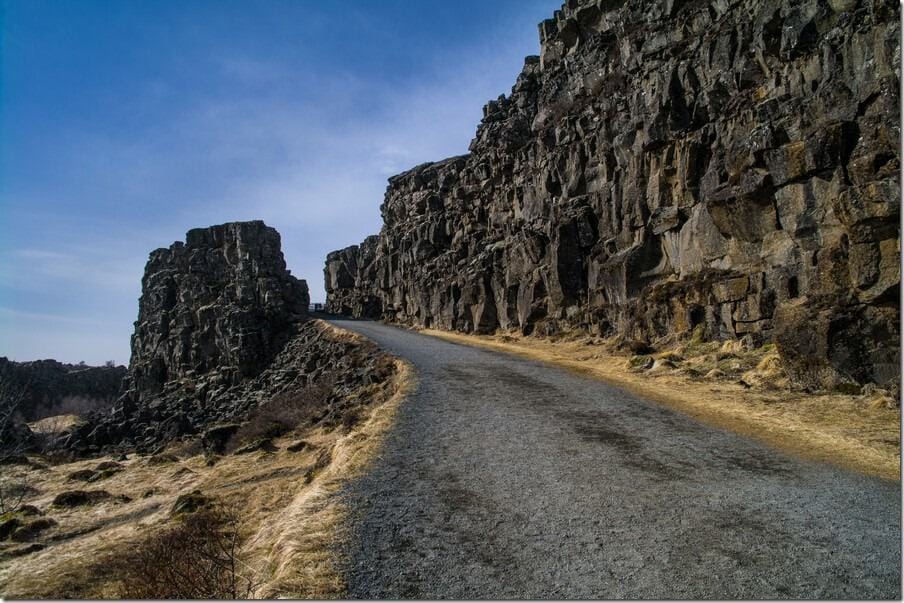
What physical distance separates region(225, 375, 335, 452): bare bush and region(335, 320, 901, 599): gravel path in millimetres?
9610

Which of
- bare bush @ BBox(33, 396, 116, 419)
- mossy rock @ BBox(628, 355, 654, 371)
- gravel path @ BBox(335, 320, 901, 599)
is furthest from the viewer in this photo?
bare bush @ BBox(33, 396, 116, 419)

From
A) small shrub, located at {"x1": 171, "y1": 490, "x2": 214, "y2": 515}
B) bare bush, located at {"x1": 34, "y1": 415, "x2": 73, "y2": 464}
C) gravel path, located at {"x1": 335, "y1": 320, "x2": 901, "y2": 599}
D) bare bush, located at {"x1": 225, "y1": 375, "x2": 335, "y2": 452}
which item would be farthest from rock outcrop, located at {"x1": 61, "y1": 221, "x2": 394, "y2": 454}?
gravel path, located at {"x1": 335, "y1": 320, "x2": 901, "y2": 599}

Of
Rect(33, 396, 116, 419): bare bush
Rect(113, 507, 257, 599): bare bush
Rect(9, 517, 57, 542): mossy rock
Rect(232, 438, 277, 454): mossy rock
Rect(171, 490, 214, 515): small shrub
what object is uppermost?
Rect(113, 507, 257, 599): bare bush

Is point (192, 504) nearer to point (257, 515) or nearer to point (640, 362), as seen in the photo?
point (257, 515)

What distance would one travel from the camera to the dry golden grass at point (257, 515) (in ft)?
21.9

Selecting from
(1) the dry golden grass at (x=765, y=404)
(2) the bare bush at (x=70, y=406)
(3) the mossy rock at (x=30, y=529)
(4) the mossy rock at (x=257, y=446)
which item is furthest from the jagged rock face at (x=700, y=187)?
(2) the bare bush at (x=70, y=406)

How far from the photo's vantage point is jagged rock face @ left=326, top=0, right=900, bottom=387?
1555 cm

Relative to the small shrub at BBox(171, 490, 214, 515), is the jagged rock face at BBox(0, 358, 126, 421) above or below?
below

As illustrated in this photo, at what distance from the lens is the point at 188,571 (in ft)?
21.6

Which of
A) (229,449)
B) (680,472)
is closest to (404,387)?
(229,449)

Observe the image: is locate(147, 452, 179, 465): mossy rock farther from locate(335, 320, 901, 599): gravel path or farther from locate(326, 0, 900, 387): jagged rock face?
locate(326, 0, 900, 387): jagged rock face

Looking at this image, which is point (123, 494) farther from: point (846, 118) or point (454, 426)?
point (846, 118)

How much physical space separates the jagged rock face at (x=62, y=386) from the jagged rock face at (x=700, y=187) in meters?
63.8

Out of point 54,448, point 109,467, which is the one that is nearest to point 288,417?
point 109,467
